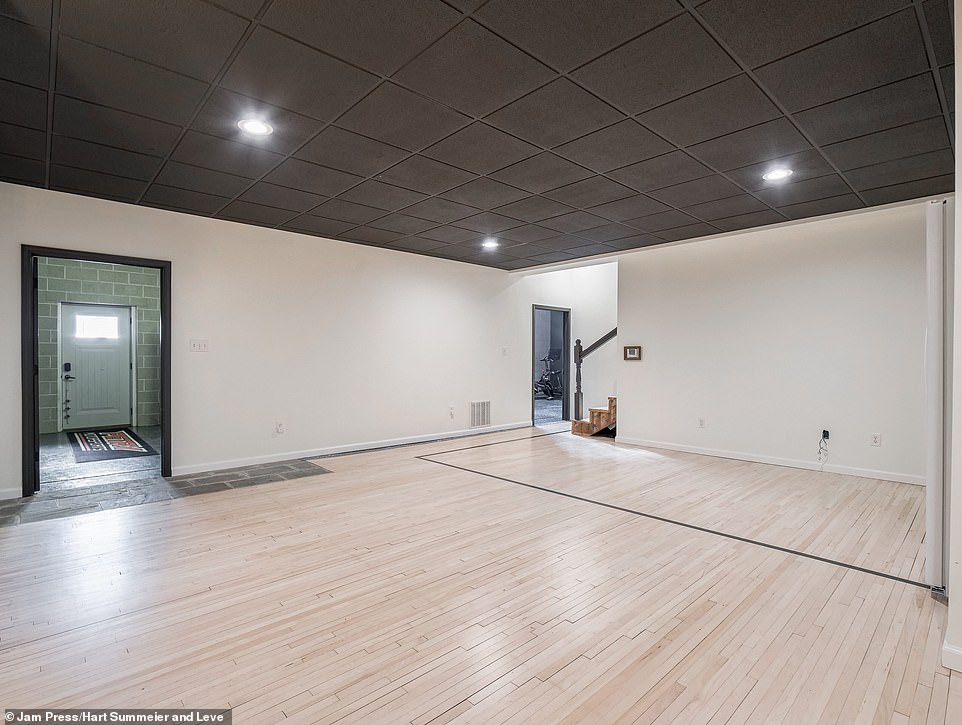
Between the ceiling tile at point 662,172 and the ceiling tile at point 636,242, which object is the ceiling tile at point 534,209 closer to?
the ceiling tile at point 662,172

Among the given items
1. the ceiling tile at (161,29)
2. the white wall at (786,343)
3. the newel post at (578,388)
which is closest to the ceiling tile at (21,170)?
the ceiling tile at (161,29)

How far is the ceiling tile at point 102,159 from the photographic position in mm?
3322

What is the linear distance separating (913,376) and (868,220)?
5.29 feet

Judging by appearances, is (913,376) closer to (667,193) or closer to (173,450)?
(667,193)

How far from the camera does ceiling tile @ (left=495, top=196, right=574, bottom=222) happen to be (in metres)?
4.44

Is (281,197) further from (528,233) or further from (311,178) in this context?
(528,233)

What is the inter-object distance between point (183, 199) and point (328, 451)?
10.3 feet

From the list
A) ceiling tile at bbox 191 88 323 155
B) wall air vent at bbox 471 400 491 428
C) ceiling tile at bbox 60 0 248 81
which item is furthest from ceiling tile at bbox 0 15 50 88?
wall air vent at bbox 471 400 491 428

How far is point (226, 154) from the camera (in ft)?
11.3

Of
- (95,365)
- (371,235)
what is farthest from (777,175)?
(95,365)

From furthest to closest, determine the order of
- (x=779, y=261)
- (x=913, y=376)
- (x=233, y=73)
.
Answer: (x=779, y=261) < (x=913, y=376) < (x=233, y=73)

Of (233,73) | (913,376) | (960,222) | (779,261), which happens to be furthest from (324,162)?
(913,376)

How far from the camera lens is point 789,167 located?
3.62 m

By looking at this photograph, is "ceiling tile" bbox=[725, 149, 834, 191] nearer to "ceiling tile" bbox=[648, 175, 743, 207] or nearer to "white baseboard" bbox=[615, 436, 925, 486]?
"ceiling tile" bbox=[648, 175, 743, 207]
